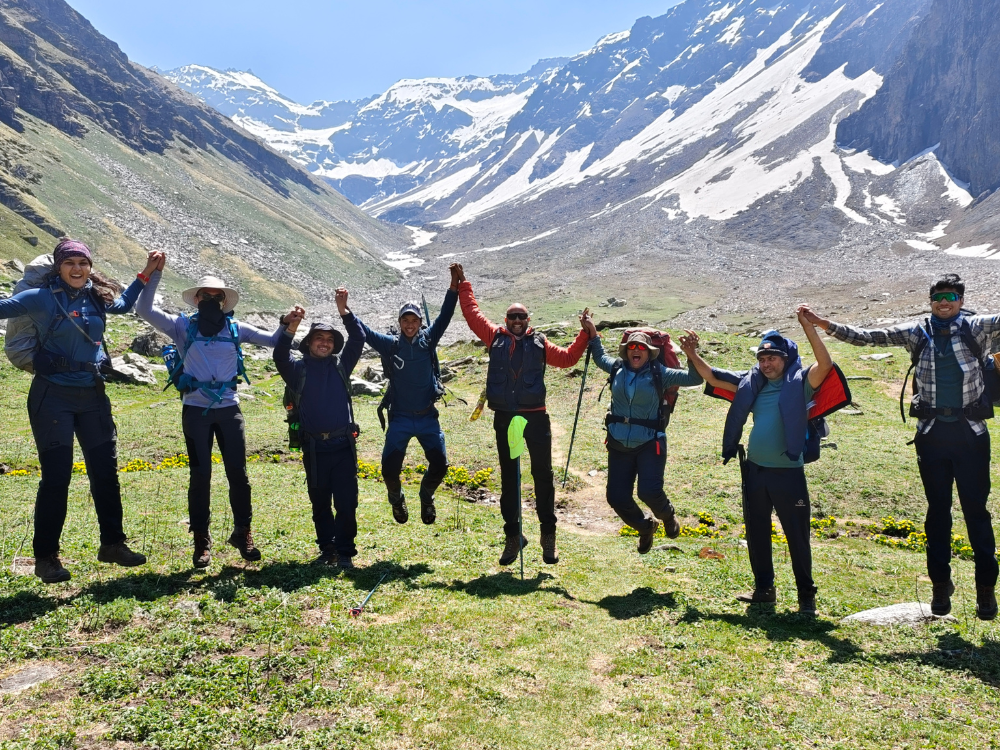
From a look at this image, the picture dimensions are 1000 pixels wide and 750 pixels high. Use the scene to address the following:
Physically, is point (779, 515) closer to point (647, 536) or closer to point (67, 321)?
point (647, 536)

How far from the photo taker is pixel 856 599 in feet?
30.0

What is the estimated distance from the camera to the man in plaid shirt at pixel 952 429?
25.5 ft

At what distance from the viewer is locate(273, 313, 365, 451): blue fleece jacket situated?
8.99 metres

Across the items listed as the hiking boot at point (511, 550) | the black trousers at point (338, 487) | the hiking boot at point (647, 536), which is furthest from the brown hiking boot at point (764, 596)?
the black trousers at point (338, 487)

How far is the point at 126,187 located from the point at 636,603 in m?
123

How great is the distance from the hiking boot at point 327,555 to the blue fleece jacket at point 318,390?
4.93 ft

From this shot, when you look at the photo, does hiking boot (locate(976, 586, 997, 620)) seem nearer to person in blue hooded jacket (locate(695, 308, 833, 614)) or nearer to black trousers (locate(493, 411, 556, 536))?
person in blue hooded jacket (locate(695, 308, 833, 614))

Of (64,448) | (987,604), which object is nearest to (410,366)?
(64,448)

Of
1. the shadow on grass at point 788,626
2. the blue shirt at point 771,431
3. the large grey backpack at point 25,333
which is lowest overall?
the shadow on grass at point 788,626

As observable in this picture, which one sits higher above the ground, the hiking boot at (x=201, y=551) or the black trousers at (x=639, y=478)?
the black trousers at (x=639, y=478)

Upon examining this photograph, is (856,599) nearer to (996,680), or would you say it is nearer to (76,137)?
(996,680)

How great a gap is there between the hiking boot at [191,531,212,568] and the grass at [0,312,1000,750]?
0.22 meters

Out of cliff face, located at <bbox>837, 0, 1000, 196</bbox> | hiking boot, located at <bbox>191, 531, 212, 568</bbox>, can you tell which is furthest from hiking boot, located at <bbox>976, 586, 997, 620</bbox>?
Answer: cliff face, located at <bbox>837, 0, 1000, 196</bbox>

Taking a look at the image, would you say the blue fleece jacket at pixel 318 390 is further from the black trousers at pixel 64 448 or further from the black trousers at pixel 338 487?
the black trousers at pixel 64 448
